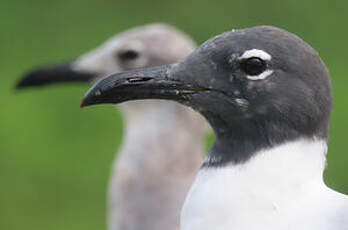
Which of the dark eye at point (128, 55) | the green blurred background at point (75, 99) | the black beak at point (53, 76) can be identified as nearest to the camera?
the dark eye at point (128, 55)

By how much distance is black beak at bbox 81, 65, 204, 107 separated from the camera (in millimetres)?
2520

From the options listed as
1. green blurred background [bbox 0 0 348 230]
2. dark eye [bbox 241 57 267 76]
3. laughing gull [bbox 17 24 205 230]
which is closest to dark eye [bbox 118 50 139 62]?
laughing gull [bbox 17 24 205 230]

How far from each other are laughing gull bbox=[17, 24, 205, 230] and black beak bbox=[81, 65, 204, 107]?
1421 mm

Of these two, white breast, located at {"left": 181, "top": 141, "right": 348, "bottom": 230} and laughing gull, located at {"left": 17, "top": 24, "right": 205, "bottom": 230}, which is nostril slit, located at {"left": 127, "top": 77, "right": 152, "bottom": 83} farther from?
laughing gull, located at {"left": 17, "top": 24, "right": 205, "bottom": 230}

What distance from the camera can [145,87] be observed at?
8.26ft

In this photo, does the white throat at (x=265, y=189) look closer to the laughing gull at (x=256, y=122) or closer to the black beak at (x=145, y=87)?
the laughing gull at (x=256, y=122)

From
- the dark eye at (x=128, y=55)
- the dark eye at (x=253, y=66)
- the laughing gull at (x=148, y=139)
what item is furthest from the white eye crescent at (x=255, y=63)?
the dark eye at (x=128, y=55)

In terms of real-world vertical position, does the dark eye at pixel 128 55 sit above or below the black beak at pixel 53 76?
above

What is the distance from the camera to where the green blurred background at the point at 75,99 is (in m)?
5.70

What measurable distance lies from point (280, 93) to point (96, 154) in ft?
11.9

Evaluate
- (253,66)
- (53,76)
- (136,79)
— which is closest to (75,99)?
(53,76)

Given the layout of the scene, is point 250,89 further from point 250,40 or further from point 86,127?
point 86,127

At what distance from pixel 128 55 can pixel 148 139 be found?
38 cm

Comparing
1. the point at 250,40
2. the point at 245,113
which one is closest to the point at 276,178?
the point at 245,113
